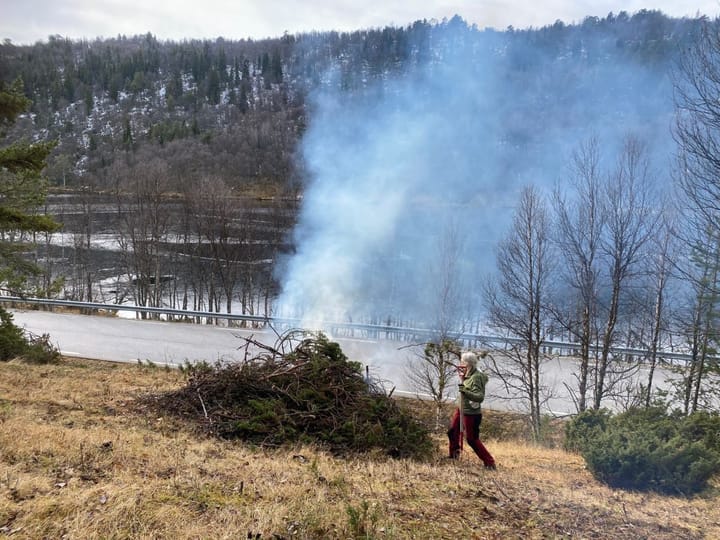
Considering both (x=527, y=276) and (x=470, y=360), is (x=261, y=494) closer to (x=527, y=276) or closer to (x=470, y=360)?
(x=470, y=360)

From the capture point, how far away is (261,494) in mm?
4617

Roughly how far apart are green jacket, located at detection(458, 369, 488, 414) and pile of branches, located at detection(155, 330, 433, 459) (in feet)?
4.36

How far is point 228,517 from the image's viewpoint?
3965mm

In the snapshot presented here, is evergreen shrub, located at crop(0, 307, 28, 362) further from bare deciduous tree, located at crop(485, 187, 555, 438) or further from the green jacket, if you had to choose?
bare deciduous tree, located at crop(485, 187, 555, 438)

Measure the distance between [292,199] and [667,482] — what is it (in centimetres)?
2412

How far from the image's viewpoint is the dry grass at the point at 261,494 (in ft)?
12.7

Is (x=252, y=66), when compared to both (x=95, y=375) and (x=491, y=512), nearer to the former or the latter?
(x=95, y=375)

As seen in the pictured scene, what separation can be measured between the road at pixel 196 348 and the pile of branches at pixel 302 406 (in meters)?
4.56

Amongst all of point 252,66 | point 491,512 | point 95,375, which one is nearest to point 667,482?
point 491,512

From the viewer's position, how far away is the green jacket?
23.0ft

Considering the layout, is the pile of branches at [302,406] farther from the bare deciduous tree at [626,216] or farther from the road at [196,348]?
the bare deciduous tree at [626,216]

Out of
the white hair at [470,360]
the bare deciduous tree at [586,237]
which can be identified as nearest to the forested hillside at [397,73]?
the bare deciduous tree at [586,237]

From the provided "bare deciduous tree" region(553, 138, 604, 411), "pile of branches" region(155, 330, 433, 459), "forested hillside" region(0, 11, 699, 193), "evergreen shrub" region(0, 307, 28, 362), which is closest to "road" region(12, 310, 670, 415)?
"bare deciduous tree" region(553, 138, 604, 411)

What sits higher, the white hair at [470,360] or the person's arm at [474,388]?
the white hair at [470,360]
